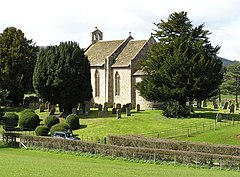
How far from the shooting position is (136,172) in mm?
25609

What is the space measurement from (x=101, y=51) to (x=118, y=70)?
789cm

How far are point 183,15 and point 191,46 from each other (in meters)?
4.12

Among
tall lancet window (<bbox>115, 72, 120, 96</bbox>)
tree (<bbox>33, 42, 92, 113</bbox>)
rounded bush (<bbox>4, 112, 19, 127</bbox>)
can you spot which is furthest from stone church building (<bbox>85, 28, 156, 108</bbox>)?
rounded bush (<bbox>4, 112, 19, 127</bbox>)

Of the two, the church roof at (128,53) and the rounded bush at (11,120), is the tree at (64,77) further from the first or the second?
the church roof at (128,53)

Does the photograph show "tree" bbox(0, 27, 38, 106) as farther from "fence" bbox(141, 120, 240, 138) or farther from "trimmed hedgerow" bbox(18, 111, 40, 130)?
"fence" bbox(141, 120, 240, 138)

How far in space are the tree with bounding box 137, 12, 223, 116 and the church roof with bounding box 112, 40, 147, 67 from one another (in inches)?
443

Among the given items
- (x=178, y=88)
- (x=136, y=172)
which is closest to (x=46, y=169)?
(x=136, y=172)

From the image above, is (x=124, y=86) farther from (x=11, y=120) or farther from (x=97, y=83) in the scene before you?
(x=11, y=120)

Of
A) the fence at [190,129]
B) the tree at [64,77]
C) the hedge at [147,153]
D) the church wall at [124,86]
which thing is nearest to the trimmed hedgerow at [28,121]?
the tree at [64,77]

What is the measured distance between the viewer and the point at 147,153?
110ft

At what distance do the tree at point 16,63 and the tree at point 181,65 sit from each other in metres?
23.7

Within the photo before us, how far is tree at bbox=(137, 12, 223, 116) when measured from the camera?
2130 inches

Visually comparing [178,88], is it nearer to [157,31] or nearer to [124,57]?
[157,31]

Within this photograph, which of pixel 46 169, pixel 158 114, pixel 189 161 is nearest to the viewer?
pixel 46 169
